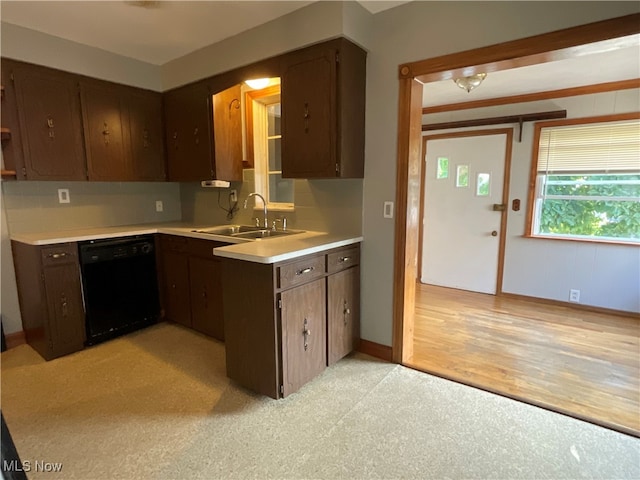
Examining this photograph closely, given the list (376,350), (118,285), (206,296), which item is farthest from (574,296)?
(118,285)

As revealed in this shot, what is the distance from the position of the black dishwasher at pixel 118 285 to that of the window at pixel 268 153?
3.82 feet

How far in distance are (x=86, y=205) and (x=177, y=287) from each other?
3.86 ft

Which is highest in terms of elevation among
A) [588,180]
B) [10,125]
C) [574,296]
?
[10,125]

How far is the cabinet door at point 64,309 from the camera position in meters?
2.61

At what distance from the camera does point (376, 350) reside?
2.71 meters

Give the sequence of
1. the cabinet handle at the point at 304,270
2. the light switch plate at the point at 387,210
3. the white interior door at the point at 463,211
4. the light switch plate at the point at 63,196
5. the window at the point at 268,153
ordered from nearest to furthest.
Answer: the cabinet handle at the point at 304,270 → the light switch plate at the point at 387,210 → the light switch plate at the point at 63,196 → the window at the point at 268,153 → the white interior door at the point at 463,211

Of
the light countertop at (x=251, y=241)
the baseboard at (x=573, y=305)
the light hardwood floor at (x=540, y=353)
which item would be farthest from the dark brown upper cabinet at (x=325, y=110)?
the baseboard at (x=573, y=305)

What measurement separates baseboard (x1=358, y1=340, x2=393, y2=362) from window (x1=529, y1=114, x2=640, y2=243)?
255 cm

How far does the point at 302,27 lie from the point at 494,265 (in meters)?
3.46

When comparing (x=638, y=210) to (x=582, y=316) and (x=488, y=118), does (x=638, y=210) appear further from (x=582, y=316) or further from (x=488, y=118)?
(x=488, y=118)

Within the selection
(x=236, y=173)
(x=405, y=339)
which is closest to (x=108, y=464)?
(x=405, y=339)

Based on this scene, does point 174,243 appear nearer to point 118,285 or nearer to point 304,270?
point 118,285

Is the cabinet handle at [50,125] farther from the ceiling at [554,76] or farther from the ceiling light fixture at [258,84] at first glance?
the ceiling at [554,76]

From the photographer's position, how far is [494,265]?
431 centimetres
